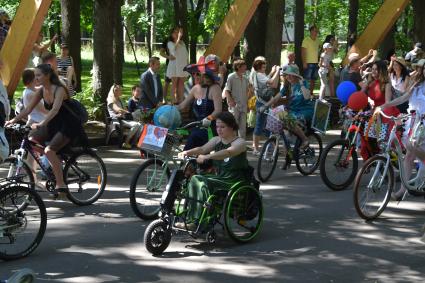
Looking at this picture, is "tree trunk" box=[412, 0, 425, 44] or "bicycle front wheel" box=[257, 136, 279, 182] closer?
"bicycle front wheel" box=[257, 136, 279, 182]

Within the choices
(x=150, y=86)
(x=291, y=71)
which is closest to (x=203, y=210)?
(x=291, y=71)

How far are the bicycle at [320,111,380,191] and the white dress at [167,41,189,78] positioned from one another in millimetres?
8418

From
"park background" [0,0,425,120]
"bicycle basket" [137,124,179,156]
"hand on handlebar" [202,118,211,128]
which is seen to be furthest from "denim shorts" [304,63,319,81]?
"bicycle basket" [137,124,179,156]

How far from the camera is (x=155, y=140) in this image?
29.6ft

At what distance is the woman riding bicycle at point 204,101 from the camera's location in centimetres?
1005

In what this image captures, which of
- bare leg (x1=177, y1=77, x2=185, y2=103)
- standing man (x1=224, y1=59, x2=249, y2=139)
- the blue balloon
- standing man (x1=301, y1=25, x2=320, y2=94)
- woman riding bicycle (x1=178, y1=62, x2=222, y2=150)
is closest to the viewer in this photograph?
woman riding bicycle (x1=178, y1=62, x2=222, y2=150)

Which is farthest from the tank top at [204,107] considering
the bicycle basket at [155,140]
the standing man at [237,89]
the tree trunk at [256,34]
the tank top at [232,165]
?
the tree trunk at [256,34]

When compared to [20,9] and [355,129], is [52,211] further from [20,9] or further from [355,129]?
[20,9]

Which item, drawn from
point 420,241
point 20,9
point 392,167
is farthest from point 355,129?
point 20,9

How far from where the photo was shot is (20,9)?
1609cm

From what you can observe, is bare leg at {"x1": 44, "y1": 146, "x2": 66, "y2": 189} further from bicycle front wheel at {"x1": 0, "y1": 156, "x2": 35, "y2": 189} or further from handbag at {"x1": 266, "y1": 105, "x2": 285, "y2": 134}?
handbag at {"x1": 266, "y1": 105, "x2": 285, "y2": 134}

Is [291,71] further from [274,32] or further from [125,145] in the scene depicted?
[274,32]

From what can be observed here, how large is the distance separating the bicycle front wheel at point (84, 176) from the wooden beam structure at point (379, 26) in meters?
12.6

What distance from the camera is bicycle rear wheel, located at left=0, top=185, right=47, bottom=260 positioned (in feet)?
25.4
